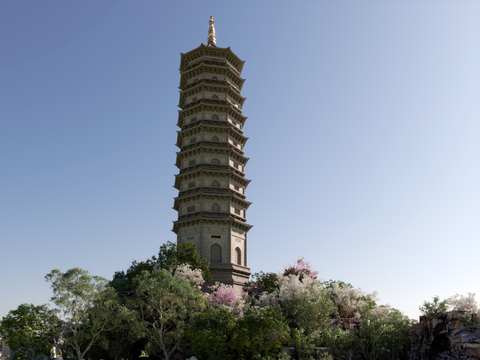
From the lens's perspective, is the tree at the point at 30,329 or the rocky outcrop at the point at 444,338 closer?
the rocky outcrop at the point at 444,338

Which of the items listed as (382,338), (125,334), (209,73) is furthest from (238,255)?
(209,73)

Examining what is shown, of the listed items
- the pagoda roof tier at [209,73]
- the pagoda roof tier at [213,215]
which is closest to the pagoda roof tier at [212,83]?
the pagoda roof tier at [209,73]

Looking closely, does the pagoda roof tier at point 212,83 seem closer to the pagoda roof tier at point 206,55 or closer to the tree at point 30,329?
the pagoda roof tier at point 206,55

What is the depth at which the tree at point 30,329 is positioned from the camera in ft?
90.1

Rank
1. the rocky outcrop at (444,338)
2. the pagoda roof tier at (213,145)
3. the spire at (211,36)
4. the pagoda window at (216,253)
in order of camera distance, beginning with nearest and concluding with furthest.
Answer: the rocky outcrop at (444,338) < the pagoda window at (216,253) < the pagoda roof tier at (213,145) < the spire at (211,36)

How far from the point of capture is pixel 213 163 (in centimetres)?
4728

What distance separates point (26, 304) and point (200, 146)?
24.5 meters

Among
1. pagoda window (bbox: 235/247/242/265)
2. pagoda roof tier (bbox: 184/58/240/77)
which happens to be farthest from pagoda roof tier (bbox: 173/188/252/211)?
pagoda roof tier (bbox: 184/58/240/77)

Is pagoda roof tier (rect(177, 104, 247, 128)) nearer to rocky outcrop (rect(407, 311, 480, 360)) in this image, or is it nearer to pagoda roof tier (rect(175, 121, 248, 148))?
pagoda roof tier (rect(175, 121, 248, 148))

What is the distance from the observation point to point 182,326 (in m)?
27.5

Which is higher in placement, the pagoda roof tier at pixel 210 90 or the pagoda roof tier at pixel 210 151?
the pagoda roof tier at pixel 210 90

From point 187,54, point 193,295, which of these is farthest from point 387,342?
point 187,54

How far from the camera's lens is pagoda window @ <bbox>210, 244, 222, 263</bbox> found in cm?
4259

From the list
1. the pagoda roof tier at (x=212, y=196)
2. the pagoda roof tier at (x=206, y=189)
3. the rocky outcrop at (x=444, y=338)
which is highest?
the pagoda roof tier at (x=206, y=189)
